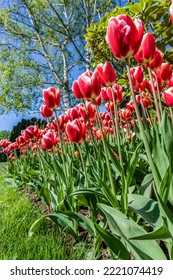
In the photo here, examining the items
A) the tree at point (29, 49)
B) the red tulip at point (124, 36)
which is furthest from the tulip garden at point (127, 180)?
the tree at point (29, 49)

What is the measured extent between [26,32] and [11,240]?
52.3 ft

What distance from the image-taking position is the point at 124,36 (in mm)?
969

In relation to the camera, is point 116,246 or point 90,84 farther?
point 90,84

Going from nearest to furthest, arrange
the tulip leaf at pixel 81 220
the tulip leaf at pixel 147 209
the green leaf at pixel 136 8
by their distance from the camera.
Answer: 1. the tulip leaf at pixel 147 209
2. the tulip leaf at pixel 81 220
3. the green leaf at pixel 136 8

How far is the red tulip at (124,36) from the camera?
3.17 feet

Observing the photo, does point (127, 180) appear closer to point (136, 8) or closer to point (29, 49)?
point (136, 8)

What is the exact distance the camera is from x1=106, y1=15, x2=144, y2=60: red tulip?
965mm

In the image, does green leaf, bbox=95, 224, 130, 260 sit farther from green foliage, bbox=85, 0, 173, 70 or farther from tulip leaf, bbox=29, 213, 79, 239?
green foliage, bbox=85, 0, 173, 70

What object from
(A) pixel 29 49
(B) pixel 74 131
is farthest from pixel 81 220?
(A) pixel 29 49

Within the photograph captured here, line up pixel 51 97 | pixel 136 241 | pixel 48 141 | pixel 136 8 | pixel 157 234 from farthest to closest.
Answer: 1. pixel 48 141
2. pixel 136 8
3. pixel 51 97
4. pixel 136 241
5. pixel 157 234

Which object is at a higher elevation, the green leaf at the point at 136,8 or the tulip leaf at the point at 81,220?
the green leaf at the point at 136,8

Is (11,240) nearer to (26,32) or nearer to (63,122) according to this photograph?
(63,122)

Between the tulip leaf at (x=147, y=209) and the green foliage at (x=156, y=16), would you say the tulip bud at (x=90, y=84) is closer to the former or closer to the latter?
the tulip leaf at (x=147, y=209)
